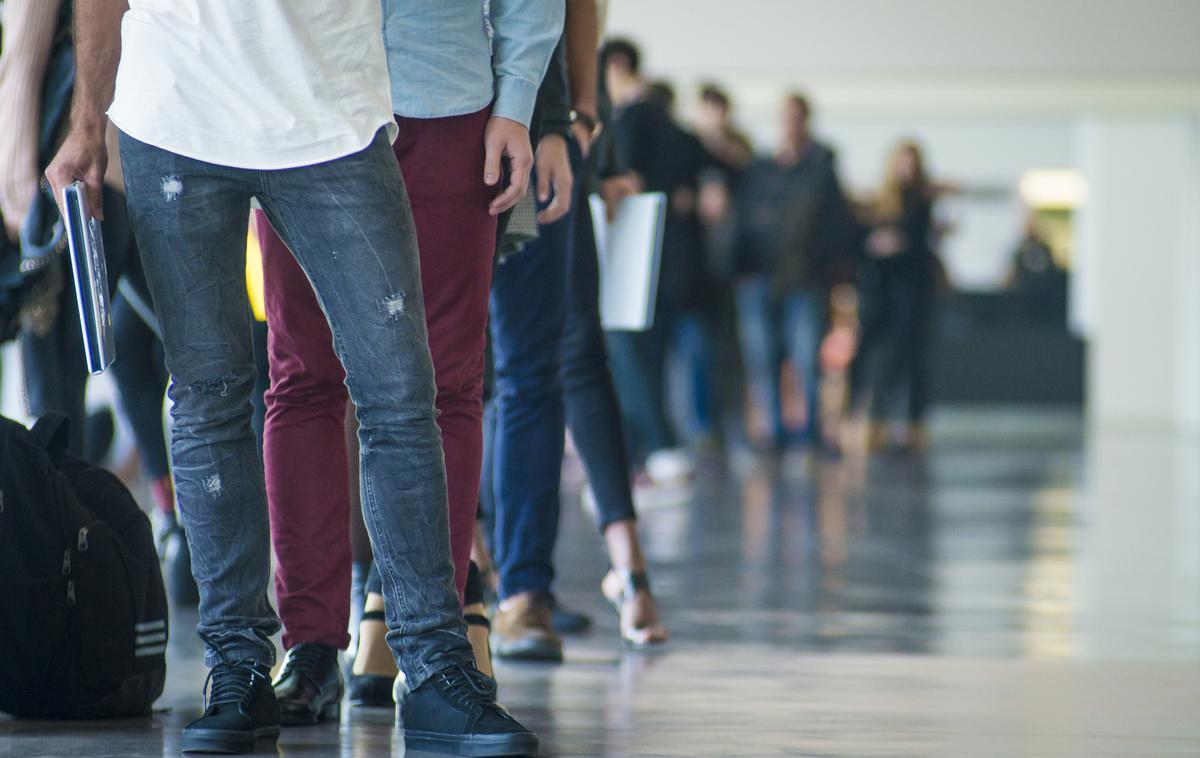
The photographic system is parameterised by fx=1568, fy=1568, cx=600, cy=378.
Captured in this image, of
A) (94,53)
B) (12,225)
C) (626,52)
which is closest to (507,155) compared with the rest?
(94,53)

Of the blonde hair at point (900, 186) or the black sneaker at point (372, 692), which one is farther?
the blonde hair at point (900, 186)

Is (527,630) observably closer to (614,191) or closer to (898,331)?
(614,191)

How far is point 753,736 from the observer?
194 centimetres

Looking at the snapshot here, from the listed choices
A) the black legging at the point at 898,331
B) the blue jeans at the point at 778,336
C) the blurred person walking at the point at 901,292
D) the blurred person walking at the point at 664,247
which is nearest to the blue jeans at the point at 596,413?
the blurred person walking at the point at 664,247

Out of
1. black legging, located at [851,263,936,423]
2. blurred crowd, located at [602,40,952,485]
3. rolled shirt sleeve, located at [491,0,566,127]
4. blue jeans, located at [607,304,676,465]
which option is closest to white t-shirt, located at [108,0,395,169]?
rolled shirt sleeve, located at [491,0,566,127]

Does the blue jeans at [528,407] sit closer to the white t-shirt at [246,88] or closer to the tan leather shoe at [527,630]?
the tan leather shoe at [527,630]

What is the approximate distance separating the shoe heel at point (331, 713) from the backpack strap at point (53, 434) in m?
0.50

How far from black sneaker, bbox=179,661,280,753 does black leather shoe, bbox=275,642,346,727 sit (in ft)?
0.36

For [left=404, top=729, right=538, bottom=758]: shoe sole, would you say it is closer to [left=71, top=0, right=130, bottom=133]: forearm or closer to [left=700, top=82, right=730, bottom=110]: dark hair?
[left=71, top=0, right=130, bottom=133]: forearm

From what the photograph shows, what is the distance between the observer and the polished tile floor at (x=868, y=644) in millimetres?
1934

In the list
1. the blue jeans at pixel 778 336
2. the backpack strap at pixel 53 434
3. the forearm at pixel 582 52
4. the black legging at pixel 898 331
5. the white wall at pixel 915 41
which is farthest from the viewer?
the white wall at pixel 915 41

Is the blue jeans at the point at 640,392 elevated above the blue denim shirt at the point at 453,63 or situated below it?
below

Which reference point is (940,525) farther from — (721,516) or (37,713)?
(37,713)

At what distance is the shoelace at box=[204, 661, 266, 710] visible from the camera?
1.77 m
